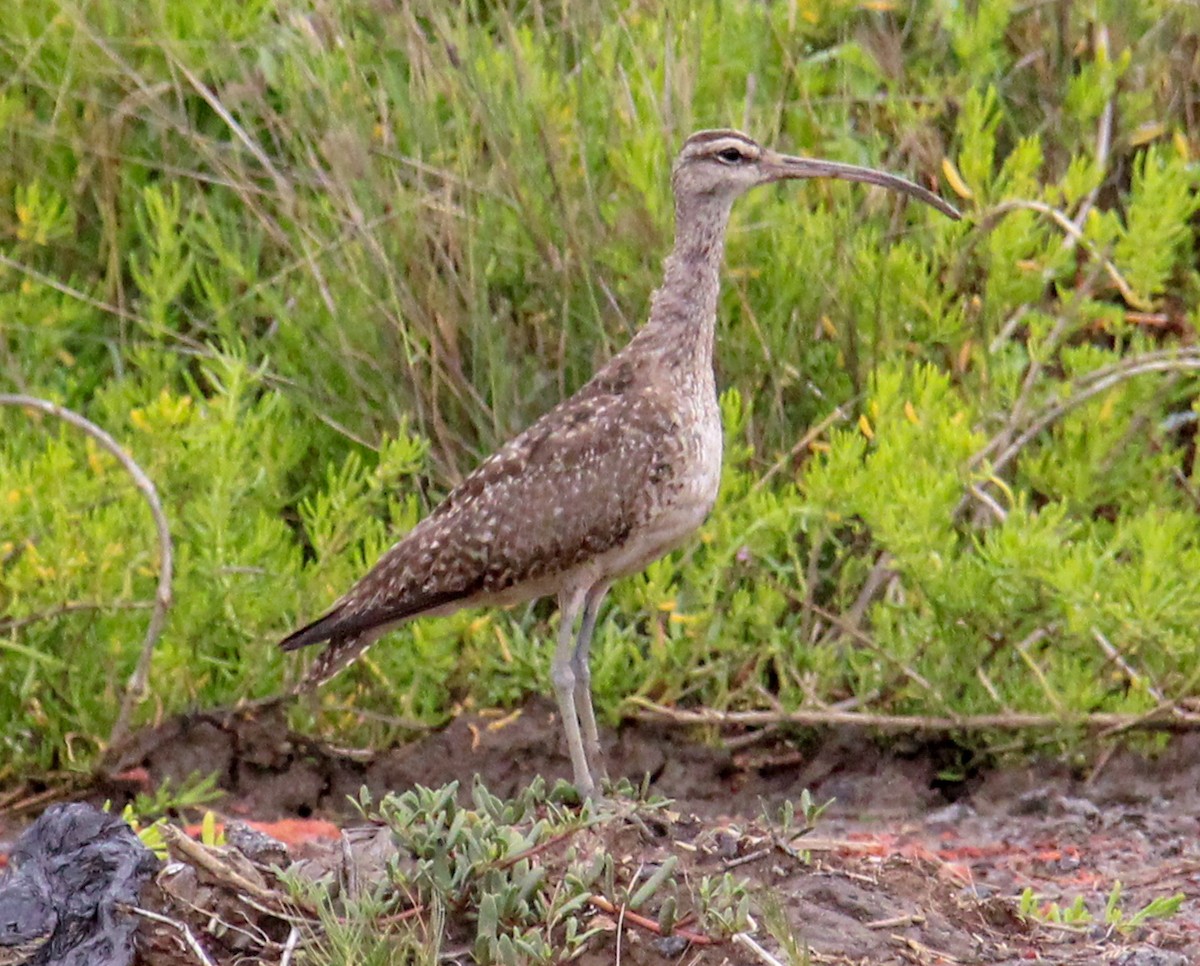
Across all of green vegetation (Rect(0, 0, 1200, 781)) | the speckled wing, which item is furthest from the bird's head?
the speckled wing

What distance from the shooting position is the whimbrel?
240 inches

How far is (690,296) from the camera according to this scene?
6473 mm

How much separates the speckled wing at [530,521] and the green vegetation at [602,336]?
50cm

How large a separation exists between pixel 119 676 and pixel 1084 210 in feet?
12.5

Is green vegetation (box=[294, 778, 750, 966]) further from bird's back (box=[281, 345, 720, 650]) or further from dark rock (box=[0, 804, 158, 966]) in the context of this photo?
bird's back (box=[281, 345, 720, 650])

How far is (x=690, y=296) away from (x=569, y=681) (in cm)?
124

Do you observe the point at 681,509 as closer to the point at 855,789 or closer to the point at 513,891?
the point at 855,789

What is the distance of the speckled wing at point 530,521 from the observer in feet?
20.0

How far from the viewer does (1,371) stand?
8117 mm

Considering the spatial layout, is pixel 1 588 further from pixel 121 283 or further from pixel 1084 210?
pixel 1084 210

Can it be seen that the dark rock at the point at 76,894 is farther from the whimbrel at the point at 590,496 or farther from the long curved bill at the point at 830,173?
the long curved bill at the point at 830,173

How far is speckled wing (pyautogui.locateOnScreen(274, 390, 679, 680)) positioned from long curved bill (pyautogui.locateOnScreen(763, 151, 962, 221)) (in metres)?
0.93

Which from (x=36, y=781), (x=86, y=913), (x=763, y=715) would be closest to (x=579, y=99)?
(x=763, y=715)

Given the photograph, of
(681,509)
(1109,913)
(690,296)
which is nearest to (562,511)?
(681,509)
